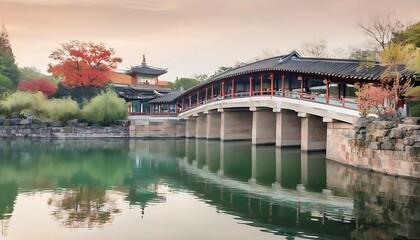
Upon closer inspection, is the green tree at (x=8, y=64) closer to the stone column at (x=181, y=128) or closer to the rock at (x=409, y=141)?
the stone column at (x=181, y=128)

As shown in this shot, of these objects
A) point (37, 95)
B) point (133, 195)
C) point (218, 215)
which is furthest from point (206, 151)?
point (37, 95)

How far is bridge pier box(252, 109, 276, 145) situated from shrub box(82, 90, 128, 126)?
16.3 meters

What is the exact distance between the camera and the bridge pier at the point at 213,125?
37.6m

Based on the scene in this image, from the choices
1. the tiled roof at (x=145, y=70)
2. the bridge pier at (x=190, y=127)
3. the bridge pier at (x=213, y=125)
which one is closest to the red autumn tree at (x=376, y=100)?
the bridge pier at (x=213, y=125)

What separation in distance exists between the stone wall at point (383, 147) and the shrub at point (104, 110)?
26.4 meters

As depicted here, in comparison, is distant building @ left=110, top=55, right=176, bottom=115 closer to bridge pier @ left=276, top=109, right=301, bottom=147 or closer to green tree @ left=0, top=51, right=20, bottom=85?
green tree @ left=0, top=51, right=20, bottom=85

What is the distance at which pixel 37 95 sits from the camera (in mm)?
40844

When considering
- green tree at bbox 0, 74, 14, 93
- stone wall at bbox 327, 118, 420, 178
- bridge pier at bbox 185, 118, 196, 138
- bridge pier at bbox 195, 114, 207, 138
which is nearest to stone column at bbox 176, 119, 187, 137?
bridge pier at bbox 185, 118, 196, 138

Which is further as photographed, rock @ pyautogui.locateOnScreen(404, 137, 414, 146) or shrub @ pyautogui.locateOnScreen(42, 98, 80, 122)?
shrub @ pyautogui.locateOnScreen(42, 98, 80, 122)

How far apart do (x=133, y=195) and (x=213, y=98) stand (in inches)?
885

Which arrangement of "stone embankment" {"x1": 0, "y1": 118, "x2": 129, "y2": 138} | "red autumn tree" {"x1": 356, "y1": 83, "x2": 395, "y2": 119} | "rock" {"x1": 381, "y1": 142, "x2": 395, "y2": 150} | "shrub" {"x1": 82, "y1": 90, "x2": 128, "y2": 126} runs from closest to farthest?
"rock" {"x1": 381, "y1": 142, "x2": 395, "y2": 150}
"red autumn tree" {"x1": 356, "y1": 83, "x2": 395, "y2": 119}
"stone embankment" {"x1": 0, "y1": 118, "x2": 129, "y2": 138}
"shrub" {"x1": 82, "y1": 90, "x2": 128, "y2": 126}

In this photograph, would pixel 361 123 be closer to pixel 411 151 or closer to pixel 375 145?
pixel 375 145

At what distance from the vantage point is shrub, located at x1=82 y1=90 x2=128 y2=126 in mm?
40250

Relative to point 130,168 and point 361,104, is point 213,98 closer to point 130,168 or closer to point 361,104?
point 130,168
